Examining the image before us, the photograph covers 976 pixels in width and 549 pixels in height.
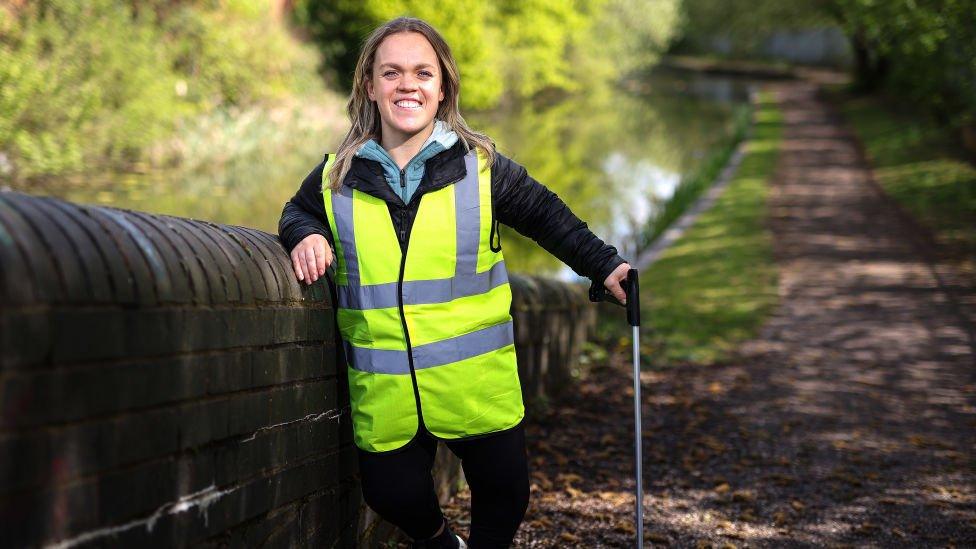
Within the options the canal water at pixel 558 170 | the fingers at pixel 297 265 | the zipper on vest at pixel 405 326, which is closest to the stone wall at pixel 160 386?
the fingers at pixel 297 265

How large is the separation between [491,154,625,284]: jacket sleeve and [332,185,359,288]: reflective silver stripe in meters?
0.48

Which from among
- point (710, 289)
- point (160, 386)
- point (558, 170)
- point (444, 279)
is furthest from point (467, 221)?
point (558, 170)

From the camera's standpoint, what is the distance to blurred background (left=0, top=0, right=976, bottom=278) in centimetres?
1661

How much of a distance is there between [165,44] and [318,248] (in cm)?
2245

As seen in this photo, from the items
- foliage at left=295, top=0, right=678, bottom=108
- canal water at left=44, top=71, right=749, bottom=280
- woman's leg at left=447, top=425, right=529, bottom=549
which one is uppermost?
foliage at left=295, top=0, right=678, bottom=108

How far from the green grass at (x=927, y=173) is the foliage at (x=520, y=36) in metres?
10.5

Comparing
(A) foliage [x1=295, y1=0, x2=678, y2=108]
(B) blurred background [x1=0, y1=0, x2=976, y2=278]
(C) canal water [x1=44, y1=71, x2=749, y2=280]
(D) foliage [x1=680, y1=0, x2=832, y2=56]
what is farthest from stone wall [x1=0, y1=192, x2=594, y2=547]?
(D) foliage [x1=680, y1=0, x2=832, y2=56]

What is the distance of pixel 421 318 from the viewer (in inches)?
114

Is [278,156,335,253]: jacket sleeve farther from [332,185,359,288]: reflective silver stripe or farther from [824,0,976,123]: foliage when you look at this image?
[824,0,976,123]: foliage

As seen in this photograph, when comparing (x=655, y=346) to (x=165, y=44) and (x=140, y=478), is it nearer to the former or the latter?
(x=140, y=478)

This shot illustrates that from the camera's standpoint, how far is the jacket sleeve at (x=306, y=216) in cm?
304

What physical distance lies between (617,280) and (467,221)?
593 mm

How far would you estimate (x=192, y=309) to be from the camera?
2.30m

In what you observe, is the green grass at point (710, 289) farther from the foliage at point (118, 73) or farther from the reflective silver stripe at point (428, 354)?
the foliage at point (118, 73)
